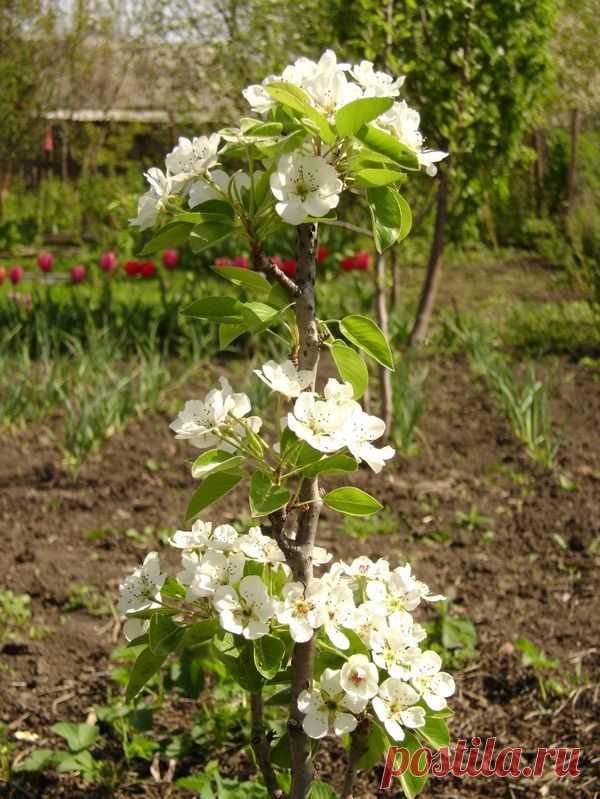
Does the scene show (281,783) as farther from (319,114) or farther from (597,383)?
(597,383)

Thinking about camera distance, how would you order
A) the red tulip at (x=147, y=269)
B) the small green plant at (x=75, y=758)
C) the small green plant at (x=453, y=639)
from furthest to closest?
the red tulip at (x=147, y=269) → the small green plant at (x=453, y=639) → the small green plant at (x=75, y=758)

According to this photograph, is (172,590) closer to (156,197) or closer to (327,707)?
(327,707)

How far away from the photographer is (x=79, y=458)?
378cm

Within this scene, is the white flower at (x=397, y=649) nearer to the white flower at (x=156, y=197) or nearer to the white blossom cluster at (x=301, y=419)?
the white blossom cluster at (x=301, y=419)

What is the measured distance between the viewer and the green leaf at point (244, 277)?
1.43 m

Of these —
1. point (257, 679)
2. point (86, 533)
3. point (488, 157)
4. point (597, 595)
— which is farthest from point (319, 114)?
point (488, 157)

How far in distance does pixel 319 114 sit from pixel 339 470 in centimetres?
48

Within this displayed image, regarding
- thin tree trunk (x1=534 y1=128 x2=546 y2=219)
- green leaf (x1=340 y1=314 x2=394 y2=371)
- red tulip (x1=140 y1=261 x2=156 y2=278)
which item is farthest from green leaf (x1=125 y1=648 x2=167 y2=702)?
thin tree trunk (x1=534 y1=128 x2=546 y2=219)

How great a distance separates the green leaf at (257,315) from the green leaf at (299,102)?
0.25 metres

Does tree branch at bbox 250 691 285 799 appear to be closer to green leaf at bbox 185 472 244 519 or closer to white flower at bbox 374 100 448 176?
green leaf at bbox 185 472 244 519

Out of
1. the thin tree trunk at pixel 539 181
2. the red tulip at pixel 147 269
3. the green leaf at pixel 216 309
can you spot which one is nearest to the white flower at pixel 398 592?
the green leaf at pixel 216 309

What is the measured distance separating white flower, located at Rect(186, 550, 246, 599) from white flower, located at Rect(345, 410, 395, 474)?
23cm

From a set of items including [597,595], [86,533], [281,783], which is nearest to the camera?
[281,783]

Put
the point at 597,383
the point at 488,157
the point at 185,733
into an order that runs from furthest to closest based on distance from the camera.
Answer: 1. the point at 597,383
2. the point at 488,157
3. the point at 185,733
